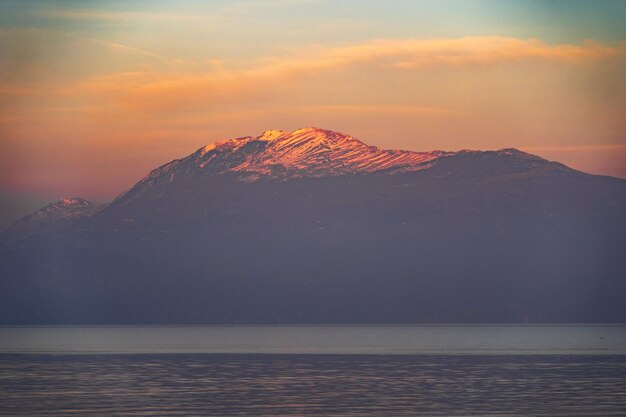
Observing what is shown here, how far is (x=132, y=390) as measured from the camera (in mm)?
81625

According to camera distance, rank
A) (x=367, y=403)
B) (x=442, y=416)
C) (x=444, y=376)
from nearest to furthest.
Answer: (x=442, y=416) < (x=367, y=403) < (x=444, y=376)

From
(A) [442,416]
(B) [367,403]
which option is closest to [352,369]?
(B) [367,403]

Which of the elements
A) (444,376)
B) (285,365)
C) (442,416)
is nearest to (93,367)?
(285,365)

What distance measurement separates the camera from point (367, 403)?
6950 centimetres

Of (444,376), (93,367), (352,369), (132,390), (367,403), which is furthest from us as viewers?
(93,367)

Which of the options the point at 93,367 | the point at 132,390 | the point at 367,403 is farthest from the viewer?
the point at 93,367

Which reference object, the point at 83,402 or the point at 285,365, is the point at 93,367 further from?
the point at 83,402

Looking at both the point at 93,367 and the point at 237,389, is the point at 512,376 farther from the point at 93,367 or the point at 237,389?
the point at 93,367

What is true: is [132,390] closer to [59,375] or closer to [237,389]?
[237,389]

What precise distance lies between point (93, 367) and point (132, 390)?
42.0 meters

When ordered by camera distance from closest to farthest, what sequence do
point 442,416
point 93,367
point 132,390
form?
1. point 442,416
2. point 132,390
3. point 93,367

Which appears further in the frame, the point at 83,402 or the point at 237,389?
the point at 237,389

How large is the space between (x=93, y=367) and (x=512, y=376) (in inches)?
1690

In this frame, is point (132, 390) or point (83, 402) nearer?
point (83, 402)
